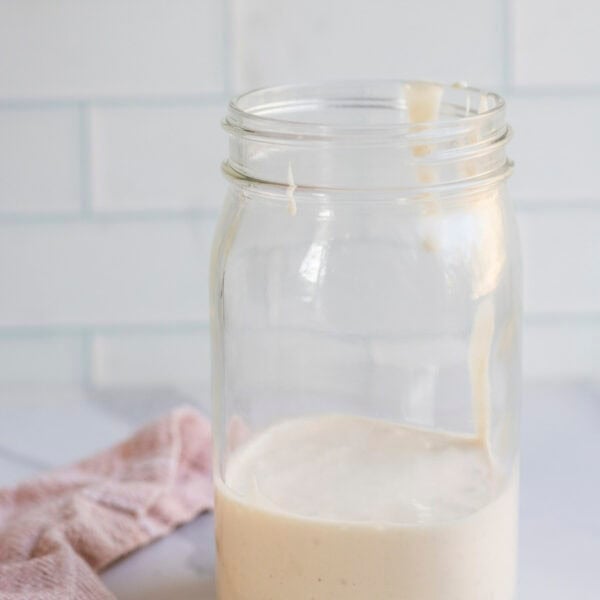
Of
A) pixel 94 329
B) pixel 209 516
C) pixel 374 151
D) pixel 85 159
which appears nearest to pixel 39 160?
pixel 85 159

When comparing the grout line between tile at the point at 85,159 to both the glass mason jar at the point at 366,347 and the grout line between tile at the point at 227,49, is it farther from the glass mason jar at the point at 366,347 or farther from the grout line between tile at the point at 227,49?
the glass mason jar at the point at 366,347

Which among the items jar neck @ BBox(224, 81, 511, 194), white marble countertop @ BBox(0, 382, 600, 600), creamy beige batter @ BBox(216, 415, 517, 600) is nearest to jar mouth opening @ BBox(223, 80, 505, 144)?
jar neck @ BBox(224, 81, 511, 194)

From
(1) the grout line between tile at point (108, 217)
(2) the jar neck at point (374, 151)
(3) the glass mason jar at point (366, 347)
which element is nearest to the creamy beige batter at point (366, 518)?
(3) the glass mason jar at point (366, 347)

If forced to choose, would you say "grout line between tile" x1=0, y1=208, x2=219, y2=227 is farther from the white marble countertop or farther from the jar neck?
the jar neck

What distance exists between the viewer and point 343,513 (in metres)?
0.61

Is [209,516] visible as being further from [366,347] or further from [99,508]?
[366,347]

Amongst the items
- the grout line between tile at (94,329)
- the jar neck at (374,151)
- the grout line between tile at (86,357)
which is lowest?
the grout line between tile at (86,357)

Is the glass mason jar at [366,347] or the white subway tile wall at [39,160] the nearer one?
the glass mason jar at [366,347]

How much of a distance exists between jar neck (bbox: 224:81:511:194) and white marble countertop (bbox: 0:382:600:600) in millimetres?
260

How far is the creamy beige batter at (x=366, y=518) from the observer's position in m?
0.60

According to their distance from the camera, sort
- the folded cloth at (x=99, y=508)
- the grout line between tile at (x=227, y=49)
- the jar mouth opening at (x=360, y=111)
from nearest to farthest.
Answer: the jar mouth opening at (x=360, y=111) < the folded cloth at (x=99, y=508) < the grout line between tile at (x=227, y=49)

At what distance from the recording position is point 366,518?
23.8 inches

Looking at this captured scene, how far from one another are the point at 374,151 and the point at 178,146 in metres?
0.48

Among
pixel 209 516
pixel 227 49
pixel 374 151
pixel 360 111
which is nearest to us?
pixel 374 151
